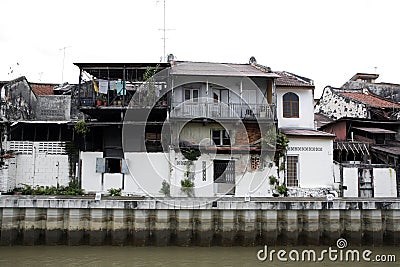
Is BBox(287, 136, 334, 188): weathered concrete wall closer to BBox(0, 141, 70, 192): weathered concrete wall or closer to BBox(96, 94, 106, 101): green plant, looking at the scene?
BBox(96, 94, 106, 101): green plant

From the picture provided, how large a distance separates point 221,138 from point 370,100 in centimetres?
1545

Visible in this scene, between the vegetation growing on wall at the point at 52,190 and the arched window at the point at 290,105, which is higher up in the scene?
the arched window at the point at 290,105

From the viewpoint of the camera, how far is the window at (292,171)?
2345 centimetres

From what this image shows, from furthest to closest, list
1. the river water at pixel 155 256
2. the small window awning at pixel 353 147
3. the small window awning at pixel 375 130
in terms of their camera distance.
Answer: the small window awning at pixel 375 130 → the small window awning at pixel 353 147 → the river water at pixel 155 256

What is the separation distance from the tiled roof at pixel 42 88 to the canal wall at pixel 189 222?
14.7m

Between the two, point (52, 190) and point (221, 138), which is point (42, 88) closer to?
point (52, 190)

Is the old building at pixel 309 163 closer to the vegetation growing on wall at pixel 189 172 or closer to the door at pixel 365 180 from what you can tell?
the door at pixel 365 180

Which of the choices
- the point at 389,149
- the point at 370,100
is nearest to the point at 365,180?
the point at 389,149

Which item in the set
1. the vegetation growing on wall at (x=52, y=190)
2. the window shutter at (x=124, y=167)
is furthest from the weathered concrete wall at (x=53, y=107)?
the window shutter at (x=124, y=167)

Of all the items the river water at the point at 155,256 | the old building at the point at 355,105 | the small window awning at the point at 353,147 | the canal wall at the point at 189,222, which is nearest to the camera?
the river water at the point at 155,256

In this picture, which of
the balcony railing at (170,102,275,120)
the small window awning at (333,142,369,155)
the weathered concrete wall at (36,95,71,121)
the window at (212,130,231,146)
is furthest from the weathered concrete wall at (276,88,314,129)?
the weathered concrete wall at (36,95,71,121)

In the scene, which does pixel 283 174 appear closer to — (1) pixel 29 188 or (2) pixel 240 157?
(2) pixel 240 157

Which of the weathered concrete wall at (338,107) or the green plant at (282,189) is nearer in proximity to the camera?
the green plant at (282,189)

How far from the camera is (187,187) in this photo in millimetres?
22125
